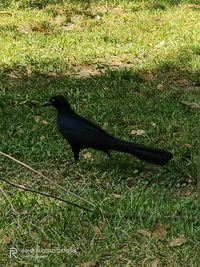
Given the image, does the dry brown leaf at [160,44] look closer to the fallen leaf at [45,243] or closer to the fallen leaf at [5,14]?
the fallen leaf at [5,14]

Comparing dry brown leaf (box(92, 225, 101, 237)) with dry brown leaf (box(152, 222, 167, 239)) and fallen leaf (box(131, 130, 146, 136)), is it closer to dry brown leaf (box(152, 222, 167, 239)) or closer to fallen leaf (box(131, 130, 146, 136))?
dry brown leaf (box(152, 222, 167, 239))

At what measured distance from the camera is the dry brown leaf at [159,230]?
377 centimetres

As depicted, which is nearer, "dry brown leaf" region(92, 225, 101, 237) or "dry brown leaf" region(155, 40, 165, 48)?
"dry brown leaf" region(92, 225, 101, 237)

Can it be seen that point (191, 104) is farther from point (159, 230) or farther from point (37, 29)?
point (37, 29)

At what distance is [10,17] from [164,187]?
6338mm

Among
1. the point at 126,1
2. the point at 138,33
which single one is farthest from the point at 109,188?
the point at 126,1

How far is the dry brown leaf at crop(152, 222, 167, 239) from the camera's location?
3.77 meters

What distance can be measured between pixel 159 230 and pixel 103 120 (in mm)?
2553

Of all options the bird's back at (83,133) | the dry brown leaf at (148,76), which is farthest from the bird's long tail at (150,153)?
the dry brown leaf at (148,76)

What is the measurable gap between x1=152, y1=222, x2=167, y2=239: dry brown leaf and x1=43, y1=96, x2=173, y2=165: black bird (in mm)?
774

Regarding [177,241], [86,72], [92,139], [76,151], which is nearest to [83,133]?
[92,139]

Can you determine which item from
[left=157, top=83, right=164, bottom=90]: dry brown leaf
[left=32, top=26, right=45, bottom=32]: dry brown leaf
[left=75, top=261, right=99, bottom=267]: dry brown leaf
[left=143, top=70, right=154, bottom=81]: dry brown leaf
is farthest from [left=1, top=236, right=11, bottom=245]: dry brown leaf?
[left=32, top=26, right=45, bottom=32]: dry brown leaf

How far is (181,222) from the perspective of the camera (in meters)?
3.89

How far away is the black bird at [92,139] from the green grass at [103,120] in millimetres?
240
